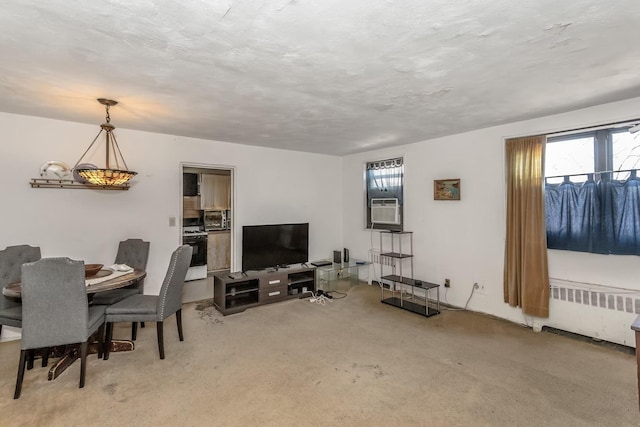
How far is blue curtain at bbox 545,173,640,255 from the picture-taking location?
2857mm

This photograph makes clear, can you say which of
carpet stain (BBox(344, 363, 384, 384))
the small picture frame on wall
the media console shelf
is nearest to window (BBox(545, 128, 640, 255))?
the small picture frame on wall

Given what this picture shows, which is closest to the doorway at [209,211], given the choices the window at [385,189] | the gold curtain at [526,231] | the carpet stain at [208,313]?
the carpet stain at [208,313]

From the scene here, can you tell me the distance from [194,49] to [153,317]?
91.3 inches

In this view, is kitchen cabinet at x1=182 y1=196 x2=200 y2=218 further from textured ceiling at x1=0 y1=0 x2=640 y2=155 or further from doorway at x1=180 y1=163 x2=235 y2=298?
textured ceiling at x1=0 y1=0 x2=640 y2=155

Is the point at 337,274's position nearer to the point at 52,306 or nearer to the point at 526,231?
the point at 526,231

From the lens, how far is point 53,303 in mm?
2316

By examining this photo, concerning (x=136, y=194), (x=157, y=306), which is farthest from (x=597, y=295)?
(x=136, y=194)

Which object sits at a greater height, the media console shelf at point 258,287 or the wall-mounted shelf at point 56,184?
the wall-mounted shelf at point 56,184

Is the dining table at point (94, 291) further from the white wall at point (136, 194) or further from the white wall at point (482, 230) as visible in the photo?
the white wall at point (482, 230)

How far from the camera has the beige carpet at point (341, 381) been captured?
2.04 metres

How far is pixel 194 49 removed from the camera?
1.92m

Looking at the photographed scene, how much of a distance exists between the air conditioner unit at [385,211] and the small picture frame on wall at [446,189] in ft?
2.31

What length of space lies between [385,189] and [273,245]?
2.12 metres

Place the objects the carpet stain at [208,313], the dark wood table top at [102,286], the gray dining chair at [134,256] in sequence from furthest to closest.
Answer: the carpet stain at [208,313]
the gray dining chair at [134,256]
the dark wood table top at [102,286]
